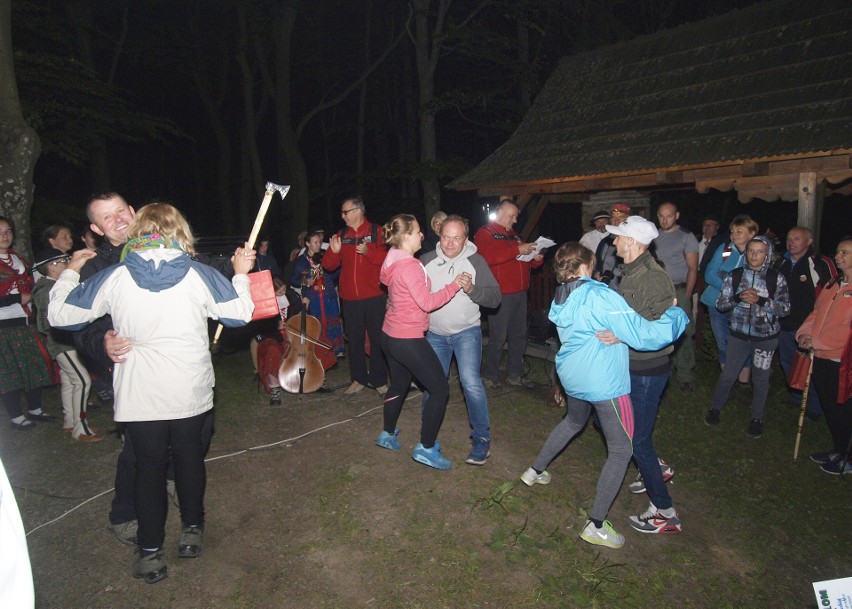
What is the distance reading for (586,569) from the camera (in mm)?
3471

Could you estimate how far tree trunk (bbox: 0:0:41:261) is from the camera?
7.07 m

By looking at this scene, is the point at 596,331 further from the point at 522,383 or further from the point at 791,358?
the point at 791,358

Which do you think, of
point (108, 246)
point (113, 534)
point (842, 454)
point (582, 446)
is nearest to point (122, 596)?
point (113, 534)

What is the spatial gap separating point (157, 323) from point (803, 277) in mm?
6089

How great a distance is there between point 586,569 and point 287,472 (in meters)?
2.58

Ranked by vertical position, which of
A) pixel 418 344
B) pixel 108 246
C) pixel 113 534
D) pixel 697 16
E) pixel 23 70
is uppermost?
pixel 697 16

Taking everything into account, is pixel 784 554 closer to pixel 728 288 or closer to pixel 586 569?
pixel 586 569

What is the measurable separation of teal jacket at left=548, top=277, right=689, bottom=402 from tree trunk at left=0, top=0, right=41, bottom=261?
7.32 metres

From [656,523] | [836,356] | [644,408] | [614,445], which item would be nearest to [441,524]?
[614,445]

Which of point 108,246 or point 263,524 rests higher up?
point 108,246

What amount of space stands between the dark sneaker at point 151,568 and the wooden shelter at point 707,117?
7595 millimetres

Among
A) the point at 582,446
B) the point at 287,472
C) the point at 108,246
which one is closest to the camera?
the point at 108,246


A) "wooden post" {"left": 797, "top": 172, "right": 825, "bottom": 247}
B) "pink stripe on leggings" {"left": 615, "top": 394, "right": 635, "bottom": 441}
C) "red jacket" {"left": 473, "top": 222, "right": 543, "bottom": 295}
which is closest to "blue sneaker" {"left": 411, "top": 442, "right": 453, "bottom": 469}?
"pink stripe on leggings" {"left": 615, "top": 394, "right": 635, "bottom": 441}

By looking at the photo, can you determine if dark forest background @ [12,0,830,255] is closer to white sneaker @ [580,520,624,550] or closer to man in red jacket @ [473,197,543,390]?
man in red jacket @ [473,197,543,390]
